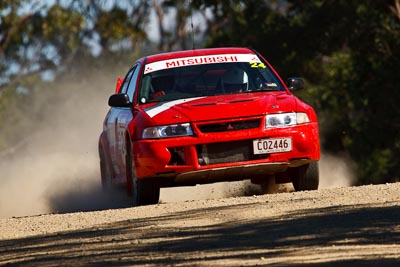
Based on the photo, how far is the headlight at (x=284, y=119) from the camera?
11855 mm

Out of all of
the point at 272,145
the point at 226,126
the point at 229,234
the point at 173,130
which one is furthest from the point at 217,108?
the point at 229,234

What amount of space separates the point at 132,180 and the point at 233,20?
19.6 meters

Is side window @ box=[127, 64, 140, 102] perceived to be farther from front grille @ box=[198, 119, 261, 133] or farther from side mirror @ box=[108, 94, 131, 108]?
front grille @ box=[198, 119, 261, 133]

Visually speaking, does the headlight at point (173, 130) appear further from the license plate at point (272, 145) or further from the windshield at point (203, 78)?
the windshield at point (203, 78)

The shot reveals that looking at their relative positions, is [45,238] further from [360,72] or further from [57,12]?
[57,12]

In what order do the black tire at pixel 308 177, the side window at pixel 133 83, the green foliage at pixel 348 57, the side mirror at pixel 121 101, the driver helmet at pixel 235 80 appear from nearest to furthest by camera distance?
the black tire at pixel 308 177 → the side mirror at pixel 121 101 → the driver helmet at pixel 235 80 → the side window at pixel 133 83 → the green foliage at pixel 348 57

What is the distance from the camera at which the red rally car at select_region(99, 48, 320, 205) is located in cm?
1177

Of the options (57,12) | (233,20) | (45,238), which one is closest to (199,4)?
(233,20)

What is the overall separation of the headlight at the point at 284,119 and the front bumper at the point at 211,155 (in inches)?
1.9

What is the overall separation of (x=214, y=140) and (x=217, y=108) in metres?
0.36

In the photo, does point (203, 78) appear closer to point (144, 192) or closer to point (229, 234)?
point (144, 192)

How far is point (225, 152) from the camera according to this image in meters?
11.8

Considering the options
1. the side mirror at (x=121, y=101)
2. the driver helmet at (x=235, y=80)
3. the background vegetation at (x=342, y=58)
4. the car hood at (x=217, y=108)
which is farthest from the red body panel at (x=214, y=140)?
the background vegetation at (x=342, y=58)

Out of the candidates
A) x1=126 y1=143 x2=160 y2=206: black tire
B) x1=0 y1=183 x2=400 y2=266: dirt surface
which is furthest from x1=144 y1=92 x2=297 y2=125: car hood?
x1=0 y1=183 x2=400 y2=266: dirt surface
